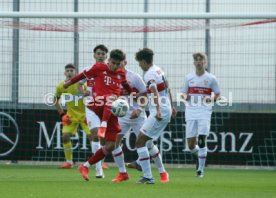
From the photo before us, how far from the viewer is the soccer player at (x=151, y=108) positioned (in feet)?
43.0

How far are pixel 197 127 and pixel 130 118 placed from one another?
2225 millimetres

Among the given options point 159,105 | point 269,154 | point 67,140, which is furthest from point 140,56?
point 269,154

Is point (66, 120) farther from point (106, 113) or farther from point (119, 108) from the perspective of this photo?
point (119, 108)

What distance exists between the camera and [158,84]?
1346 centimetres

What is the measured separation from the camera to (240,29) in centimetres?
1889

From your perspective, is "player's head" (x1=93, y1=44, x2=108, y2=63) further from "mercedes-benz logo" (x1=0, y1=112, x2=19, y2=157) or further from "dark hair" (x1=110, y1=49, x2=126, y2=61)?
"mercedes-benz logo" (x1=0, y1=112, x2=19, y2=157)

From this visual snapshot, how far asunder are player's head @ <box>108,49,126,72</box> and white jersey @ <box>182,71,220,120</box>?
296 centimetres

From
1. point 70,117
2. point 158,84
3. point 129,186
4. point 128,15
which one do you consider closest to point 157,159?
point 158,84

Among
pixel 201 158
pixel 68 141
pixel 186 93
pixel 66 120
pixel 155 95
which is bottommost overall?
pixel 201 158

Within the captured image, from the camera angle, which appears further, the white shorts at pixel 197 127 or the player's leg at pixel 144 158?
the white shorts at pixel 197 127

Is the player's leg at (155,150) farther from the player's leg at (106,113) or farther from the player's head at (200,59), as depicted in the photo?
the player's head at (200,59)

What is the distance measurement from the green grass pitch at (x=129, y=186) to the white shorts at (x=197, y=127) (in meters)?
0.75

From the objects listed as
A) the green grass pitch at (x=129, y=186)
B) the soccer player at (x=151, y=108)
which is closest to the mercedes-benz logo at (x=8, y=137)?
the green grass pitch at (x=129, y=186)

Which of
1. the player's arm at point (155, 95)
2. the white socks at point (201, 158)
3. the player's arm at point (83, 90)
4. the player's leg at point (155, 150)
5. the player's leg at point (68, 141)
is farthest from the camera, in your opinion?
the player's leg at point (68, 141)
